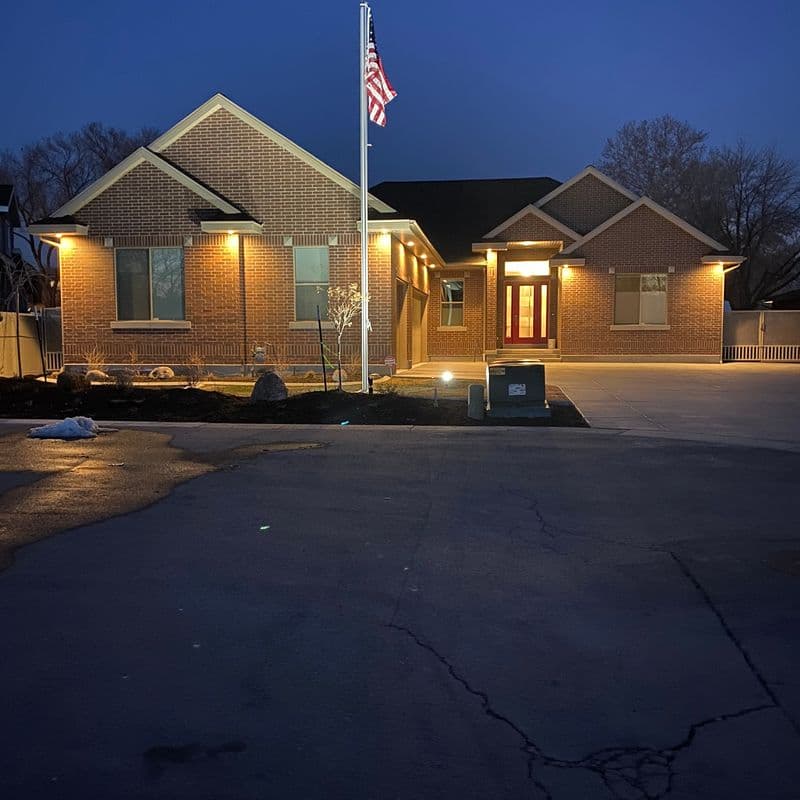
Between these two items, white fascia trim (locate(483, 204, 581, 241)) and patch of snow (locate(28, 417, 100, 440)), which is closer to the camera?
patch of snow (locate(28, 417, 100, 440))

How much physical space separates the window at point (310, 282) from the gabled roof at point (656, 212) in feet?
33.3

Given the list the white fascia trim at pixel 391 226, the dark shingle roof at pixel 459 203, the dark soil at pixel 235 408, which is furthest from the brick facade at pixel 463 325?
the dark soil at pixel 235 408

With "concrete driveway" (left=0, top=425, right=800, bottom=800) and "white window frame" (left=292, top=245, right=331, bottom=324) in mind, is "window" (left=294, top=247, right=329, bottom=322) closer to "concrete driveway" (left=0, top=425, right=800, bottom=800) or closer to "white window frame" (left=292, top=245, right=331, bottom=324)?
"white window frame" (left=292, top=245, right=331, bottom=324)

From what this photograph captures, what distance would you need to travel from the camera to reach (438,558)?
6.03m

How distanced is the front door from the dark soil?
14.7 m

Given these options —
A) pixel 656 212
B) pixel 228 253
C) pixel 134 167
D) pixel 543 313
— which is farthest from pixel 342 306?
pixel 656 212

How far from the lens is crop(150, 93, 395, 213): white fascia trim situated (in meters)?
20.7

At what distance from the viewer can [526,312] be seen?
97.3 ft

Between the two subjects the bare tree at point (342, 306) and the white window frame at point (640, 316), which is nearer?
the bare tree at point (342, 306)

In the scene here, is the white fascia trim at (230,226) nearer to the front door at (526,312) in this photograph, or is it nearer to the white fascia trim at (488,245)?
the white fascia trim at (488,245)

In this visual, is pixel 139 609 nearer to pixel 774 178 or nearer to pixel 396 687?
pixel 396 687

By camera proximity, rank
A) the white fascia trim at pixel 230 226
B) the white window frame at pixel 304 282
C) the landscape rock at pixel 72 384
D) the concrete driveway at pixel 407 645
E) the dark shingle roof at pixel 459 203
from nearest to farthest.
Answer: the concrete driveway at pixel 407 645 < the landscape rock at pixel 72 384 < the white fascia trim at pixel 230 226 < the white window frame at pixel 304 282 < the dark shingle roof at pixel 459 203

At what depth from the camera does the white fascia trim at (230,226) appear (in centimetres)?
2033

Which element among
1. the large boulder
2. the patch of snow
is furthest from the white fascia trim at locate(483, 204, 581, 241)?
the patch of snow
